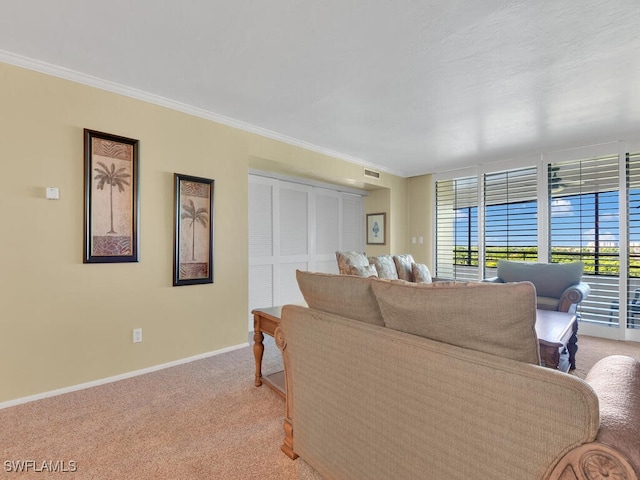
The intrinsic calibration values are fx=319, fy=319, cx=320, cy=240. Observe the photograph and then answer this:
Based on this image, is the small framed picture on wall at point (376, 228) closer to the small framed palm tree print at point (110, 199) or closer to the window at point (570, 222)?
the window at point (570, 222)

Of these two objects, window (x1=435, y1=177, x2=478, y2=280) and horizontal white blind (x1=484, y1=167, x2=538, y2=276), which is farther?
window (x1=435, y1=177, x2=478, y2=280)

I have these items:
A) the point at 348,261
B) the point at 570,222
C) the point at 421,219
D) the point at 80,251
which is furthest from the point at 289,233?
the point at 570,222

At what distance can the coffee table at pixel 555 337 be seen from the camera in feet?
6.66

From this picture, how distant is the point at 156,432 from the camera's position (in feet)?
6.20

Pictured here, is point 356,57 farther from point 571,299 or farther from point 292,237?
point 571,299

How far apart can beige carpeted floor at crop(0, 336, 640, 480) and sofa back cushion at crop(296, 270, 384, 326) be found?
0.83 metres

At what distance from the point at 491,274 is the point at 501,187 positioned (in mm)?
1337

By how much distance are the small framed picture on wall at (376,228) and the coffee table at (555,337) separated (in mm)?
3055

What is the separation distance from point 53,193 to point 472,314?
2832 millimetres

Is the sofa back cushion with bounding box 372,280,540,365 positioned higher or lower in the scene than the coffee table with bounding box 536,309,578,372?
higher

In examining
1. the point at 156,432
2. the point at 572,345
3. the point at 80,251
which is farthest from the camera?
the point at 572,345

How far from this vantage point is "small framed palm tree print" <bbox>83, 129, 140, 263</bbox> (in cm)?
246

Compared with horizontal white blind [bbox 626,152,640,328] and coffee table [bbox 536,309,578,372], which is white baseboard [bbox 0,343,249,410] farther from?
horizontal white blind [bbox 626,152,640,328]

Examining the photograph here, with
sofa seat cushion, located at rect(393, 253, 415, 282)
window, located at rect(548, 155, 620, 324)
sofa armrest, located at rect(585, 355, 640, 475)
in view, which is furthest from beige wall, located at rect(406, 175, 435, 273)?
sofa armrest, located at rect(585, 355, 640, 475)
